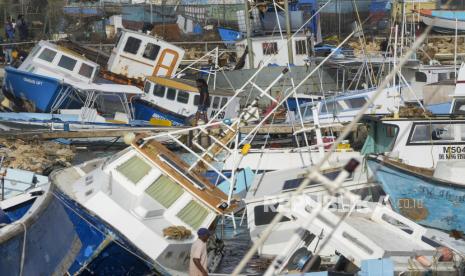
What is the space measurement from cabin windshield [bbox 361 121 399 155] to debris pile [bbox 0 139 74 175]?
7.30m

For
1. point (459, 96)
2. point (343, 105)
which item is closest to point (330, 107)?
point (343, 105)

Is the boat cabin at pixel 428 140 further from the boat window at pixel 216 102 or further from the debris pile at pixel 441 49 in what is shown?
the debris pile at pixel 441 49

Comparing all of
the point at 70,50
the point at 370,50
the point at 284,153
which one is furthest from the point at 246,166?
the point at 370,50

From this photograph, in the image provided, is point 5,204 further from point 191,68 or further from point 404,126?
point 191,68

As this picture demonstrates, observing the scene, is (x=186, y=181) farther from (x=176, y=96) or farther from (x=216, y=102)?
(x=176, y=96)

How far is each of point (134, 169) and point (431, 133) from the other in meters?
6.28

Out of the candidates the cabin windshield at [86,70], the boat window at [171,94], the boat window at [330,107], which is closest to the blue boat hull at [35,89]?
the cabin windshield at [86,70]

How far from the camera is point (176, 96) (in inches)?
1218

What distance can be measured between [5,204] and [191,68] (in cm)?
2137

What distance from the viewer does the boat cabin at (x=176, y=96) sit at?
30.8 meters

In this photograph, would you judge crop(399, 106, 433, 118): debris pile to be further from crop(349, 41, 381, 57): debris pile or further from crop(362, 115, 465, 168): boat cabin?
crop(349, 41, 381, 57): debris pile

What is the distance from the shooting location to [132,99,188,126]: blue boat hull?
30359 mm

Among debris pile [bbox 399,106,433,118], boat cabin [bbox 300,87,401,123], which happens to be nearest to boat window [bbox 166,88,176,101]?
boat cabin [bbox 300,87,401,123]

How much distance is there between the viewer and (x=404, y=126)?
61.3ft
